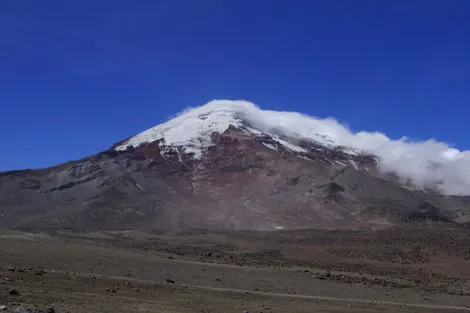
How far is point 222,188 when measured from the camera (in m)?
148

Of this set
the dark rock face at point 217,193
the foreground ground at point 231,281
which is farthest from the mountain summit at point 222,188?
the foreground ground at point 231,281

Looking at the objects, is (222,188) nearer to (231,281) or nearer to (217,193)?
(217,193)

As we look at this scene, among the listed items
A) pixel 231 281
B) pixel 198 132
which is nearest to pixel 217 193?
pixel 198 132

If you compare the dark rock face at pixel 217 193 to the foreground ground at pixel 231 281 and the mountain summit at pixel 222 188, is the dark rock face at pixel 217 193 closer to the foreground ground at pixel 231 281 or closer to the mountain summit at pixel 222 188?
the mountain summit at pixel 222 188

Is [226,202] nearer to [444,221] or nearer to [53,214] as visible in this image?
[53,214]

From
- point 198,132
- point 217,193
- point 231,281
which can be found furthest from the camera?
point 198,132

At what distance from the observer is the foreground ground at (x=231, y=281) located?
19.9 m

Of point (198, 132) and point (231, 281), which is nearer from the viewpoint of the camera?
point (231, 281)

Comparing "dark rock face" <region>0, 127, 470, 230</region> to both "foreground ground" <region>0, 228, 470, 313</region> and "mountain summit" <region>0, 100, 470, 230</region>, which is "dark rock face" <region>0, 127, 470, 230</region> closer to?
"mountain summit" <region>0, 100, 470, 230</region>

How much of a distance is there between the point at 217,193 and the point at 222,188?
3.36 meters

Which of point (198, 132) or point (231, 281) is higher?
point (198, 132)

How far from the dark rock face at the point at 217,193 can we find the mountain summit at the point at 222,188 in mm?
246

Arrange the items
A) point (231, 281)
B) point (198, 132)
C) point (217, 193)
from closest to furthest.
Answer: point (231, 281), point (217, 193), point (198, 132)

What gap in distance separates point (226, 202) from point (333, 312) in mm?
114394
